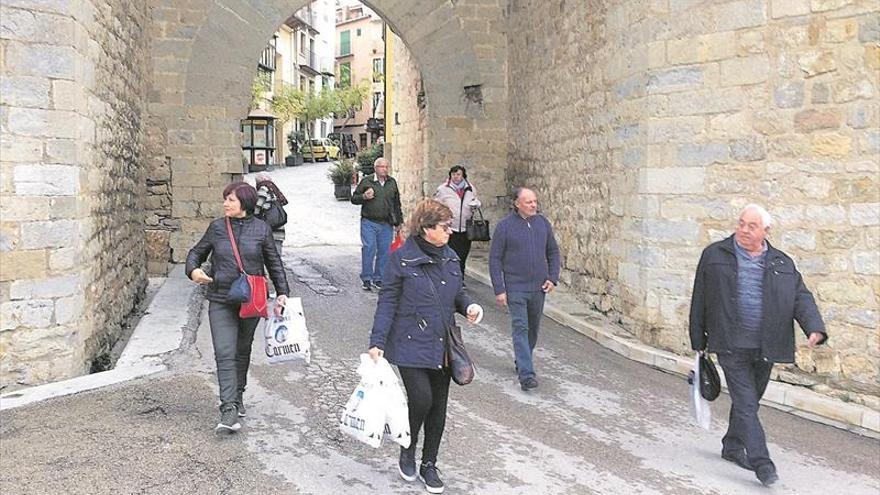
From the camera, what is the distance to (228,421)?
425 centimetres

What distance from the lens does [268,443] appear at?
417cm

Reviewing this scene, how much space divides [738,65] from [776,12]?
0.46 m

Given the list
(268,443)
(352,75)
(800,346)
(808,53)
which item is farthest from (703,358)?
(352,75)

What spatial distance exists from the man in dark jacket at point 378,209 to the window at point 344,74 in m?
43.1

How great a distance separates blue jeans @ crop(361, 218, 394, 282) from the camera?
874cm

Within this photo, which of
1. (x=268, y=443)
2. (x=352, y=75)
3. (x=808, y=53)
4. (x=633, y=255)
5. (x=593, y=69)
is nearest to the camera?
(x=268, y=443)

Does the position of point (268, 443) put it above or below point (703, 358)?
below

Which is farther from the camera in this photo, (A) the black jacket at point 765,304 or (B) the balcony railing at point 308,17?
(B) the balcony railing at point 308,17

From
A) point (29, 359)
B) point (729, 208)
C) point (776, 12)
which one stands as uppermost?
point (776, 12)

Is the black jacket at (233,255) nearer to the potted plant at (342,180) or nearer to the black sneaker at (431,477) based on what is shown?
the black sneaker at (431,477)

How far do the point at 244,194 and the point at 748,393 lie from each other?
9.65 ft

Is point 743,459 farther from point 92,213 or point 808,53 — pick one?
point 92,213

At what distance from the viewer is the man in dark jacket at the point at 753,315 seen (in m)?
3.88

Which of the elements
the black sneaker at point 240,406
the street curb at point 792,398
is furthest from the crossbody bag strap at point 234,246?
the street curb at point 792,398
